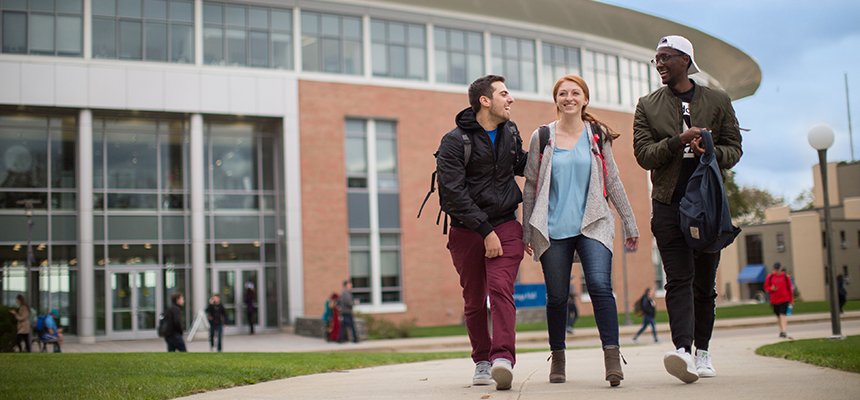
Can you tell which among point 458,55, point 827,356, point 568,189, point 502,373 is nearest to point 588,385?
point 502,373

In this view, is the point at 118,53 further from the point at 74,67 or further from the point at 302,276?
the point at 302,276

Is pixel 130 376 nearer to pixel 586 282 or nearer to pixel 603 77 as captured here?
pixel 586 282

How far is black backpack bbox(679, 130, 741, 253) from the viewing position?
5863mm

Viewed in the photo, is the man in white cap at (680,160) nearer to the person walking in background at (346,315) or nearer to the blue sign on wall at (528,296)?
the blue sign on wall at (528,296)

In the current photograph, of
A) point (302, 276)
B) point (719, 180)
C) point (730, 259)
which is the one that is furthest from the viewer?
point (730, 259)

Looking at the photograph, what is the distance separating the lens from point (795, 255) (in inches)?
2719

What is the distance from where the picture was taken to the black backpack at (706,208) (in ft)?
19.2

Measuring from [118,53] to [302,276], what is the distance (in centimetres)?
1033

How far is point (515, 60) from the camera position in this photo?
4231 centimetres

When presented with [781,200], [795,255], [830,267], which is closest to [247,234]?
[830,267]

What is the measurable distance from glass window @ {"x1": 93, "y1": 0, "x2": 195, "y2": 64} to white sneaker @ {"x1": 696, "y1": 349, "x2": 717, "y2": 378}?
102 feet

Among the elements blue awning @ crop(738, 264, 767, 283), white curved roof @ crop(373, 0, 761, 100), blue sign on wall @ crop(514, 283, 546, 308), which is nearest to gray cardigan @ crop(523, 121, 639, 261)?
blue sign on wall @ crop(514, 283, 546, 308)

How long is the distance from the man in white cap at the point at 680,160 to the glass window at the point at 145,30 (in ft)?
101

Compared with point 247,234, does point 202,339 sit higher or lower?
lower
